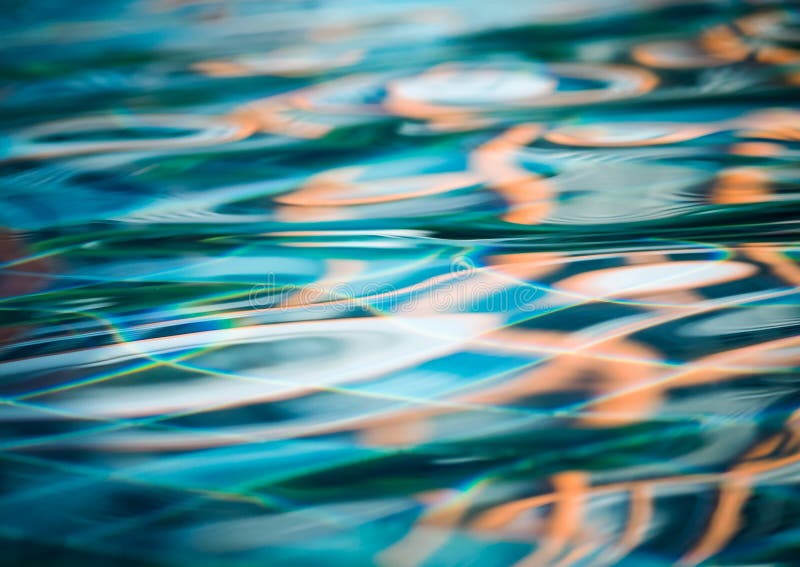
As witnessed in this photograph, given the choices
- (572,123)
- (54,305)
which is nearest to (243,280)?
(54,305)

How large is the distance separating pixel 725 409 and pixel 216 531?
38 centimetres

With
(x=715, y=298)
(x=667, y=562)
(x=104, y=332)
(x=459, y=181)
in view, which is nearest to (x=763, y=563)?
(x=667, y=562)

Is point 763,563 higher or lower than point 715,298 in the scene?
lower

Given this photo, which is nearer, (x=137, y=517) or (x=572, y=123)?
(x=137, y=517)

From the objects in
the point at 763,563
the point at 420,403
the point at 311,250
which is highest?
the point at 311,250

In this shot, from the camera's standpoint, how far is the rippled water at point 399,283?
16.9 inches

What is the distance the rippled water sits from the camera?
429 millimetres

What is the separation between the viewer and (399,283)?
489 mm

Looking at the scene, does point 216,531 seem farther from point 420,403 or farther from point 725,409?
point 725,409

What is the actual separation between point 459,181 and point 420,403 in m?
0.19

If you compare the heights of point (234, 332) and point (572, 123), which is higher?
point (572, 123)

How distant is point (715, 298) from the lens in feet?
1.57

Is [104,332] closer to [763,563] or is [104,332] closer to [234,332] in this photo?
[234,332]

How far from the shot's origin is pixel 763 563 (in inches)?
16.7
